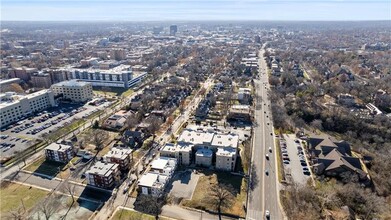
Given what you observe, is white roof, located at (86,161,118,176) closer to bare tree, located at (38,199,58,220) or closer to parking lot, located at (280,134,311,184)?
bare tree, located at (38,199,58,220)

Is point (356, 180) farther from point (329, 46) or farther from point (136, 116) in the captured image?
point (329, 46)

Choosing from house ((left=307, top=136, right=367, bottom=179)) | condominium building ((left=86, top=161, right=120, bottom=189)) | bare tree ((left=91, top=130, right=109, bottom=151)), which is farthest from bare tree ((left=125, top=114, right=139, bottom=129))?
house ((left=307, top=136, right=367, bottom=179))

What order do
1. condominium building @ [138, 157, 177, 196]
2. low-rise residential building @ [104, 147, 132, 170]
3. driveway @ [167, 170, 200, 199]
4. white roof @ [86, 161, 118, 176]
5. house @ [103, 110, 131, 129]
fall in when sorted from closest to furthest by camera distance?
1. condominium building @ [138, 157, 177, 196]
2. driveway @ [167, 170, 200, 199]
3. white roof @ [86, 161, 118, 176]
4. low-rise residential building @ [104, 147, 132, 170]
5. house @ [103, 110, 131, 129]

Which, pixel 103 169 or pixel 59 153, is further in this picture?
pixel 59 153

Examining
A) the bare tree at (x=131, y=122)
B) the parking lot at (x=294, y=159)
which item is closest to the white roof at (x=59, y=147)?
the bare tree at (x=131, y=122)

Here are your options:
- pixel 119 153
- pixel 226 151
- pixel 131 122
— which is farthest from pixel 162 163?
pixel 131 122

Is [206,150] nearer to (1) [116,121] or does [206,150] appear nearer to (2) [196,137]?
(2) [196,137]

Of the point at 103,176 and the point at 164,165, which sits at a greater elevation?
the point at 103,176
